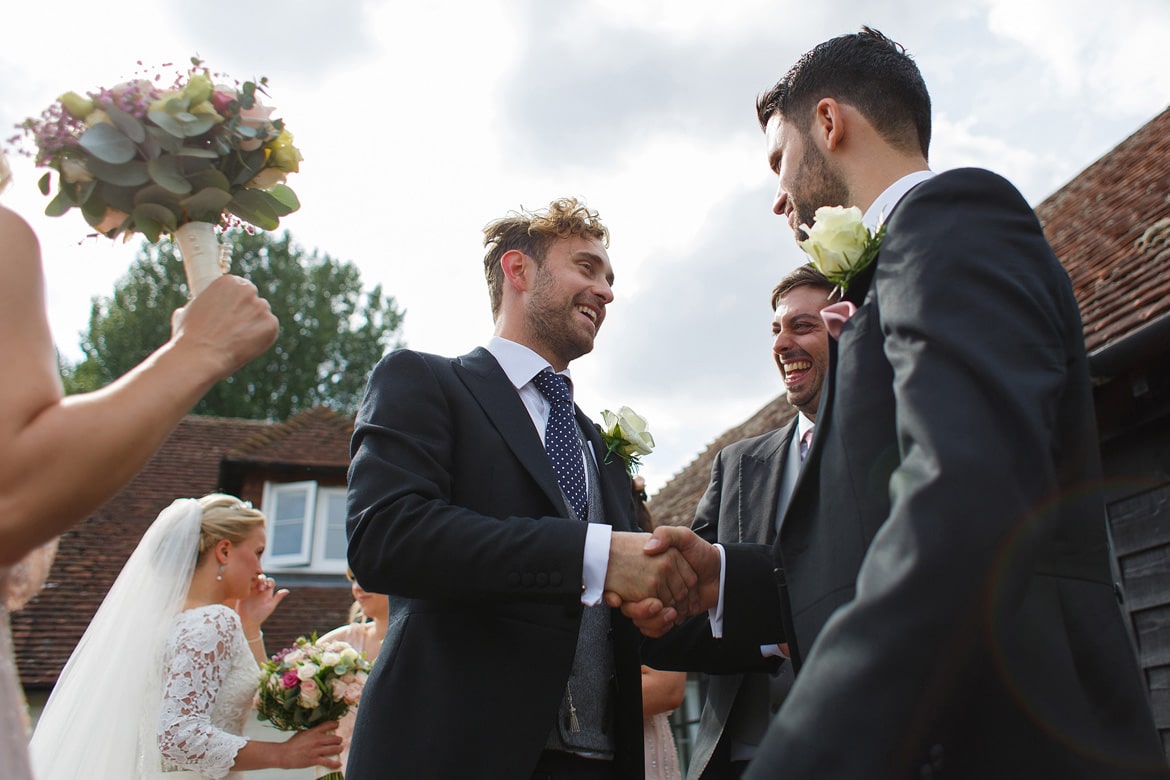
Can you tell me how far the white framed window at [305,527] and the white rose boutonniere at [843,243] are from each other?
1711 cm

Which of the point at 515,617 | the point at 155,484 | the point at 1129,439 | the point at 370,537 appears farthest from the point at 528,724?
the point at 155,484

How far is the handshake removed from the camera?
2.82m

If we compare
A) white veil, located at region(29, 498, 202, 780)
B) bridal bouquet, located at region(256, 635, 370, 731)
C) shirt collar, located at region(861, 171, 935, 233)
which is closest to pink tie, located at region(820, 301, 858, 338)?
shirt collar, located at region(861, 171, 935, 233)

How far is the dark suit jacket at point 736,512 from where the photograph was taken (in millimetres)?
3844

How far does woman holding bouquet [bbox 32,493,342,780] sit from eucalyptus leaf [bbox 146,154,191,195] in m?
3.36

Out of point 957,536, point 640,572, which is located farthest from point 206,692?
point 957,536

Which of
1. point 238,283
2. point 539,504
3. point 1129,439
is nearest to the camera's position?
point 238,283

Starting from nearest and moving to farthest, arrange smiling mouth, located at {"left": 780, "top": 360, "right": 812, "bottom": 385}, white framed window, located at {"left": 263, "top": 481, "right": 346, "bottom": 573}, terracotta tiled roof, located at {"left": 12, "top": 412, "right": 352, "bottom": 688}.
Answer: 1. smiling mouth, located at {"left": 780, "top": 360, "right": 812, "bottom": 385}
2. terracotta tiled roof, located at {"left": 12, "top": 412, "right": 352, "bottom": 688}
3. white framed window, located at {"left": 263, "top": 481, "right": 346, "bottom": 573}

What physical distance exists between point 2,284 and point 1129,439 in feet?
22.9

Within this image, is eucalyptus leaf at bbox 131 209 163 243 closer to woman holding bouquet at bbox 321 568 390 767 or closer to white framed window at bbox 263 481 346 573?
woman holding bouquet at bbox 321 568 390 767

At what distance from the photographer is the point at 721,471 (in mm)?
4449

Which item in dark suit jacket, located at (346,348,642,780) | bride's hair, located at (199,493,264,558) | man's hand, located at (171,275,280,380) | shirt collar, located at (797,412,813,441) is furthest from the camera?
bride's hair, located at (199,493,264,558)

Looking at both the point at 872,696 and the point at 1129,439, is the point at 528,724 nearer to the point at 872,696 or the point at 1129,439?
the point at 872,696

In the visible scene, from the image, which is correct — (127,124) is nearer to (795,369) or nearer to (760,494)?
(760,494)
